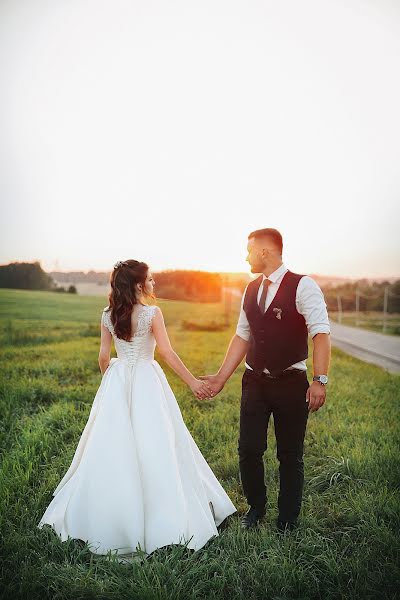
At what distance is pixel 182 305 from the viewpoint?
2614cm

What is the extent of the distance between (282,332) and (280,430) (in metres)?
0.85

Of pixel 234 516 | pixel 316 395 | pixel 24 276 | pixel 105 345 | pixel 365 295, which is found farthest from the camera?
pixel 365 295

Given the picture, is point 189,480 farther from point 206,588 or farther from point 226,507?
point 206,588

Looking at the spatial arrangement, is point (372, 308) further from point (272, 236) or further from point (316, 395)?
point (316, 395)

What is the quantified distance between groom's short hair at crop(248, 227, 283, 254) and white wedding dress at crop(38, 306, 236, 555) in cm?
113

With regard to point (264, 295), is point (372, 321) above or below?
below

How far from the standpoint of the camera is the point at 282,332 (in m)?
3.89

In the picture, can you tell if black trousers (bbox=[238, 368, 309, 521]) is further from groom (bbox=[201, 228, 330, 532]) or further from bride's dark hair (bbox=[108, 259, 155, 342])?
bride's dark hair (bbox=[108, 259, 155, 342])

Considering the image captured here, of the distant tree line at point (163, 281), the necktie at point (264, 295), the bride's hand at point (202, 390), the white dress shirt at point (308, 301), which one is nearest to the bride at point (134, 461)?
the bride's hand at point (202, 390)

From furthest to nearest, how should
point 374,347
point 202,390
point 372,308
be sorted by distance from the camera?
point 372,308
point 374,347
point 202,390

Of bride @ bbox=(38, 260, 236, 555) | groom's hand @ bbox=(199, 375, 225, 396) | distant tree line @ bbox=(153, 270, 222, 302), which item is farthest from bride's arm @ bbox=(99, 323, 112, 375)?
distant tree line @ bbox=(153, 270, 222, 302)

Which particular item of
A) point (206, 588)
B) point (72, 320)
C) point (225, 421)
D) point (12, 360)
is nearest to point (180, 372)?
point (206, 588)

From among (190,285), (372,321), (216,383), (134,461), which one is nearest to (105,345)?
(134,461)

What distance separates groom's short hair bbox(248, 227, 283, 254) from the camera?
413cm
